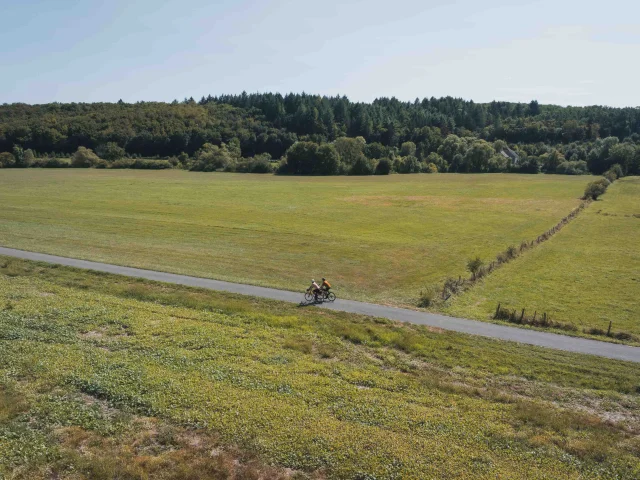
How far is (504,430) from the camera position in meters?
16.7

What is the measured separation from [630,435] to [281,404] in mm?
12841

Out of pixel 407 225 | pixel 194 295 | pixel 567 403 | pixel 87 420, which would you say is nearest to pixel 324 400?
pixel 87 420

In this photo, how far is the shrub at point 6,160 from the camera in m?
177

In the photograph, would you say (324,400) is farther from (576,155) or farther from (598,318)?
(576,155)

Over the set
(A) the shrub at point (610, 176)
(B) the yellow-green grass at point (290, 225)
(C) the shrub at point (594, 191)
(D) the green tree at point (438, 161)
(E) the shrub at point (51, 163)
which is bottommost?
(B) the yellow-green grass at point (290, 225)

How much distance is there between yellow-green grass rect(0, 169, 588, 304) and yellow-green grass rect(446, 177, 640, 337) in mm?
4755

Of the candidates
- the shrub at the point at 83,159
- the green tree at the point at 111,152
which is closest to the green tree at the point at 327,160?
the green tree at the point at 111,152

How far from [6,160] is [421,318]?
19751 cm

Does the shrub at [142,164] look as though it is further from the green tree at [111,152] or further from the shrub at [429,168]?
the shrub at [429,168]

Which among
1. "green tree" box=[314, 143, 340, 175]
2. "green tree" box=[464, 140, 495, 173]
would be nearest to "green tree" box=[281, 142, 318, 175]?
"green tree" box=[314, 143, 340, 175]

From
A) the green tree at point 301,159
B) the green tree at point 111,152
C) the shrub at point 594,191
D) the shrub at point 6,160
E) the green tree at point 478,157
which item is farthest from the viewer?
the green tree at point 111,152

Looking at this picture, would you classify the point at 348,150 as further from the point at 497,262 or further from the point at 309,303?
the point at 309,303

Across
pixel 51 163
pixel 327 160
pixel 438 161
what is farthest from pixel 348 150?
pixel 51 163

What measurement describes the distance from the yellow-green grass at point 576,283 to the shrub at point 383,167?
98838 millimetres
